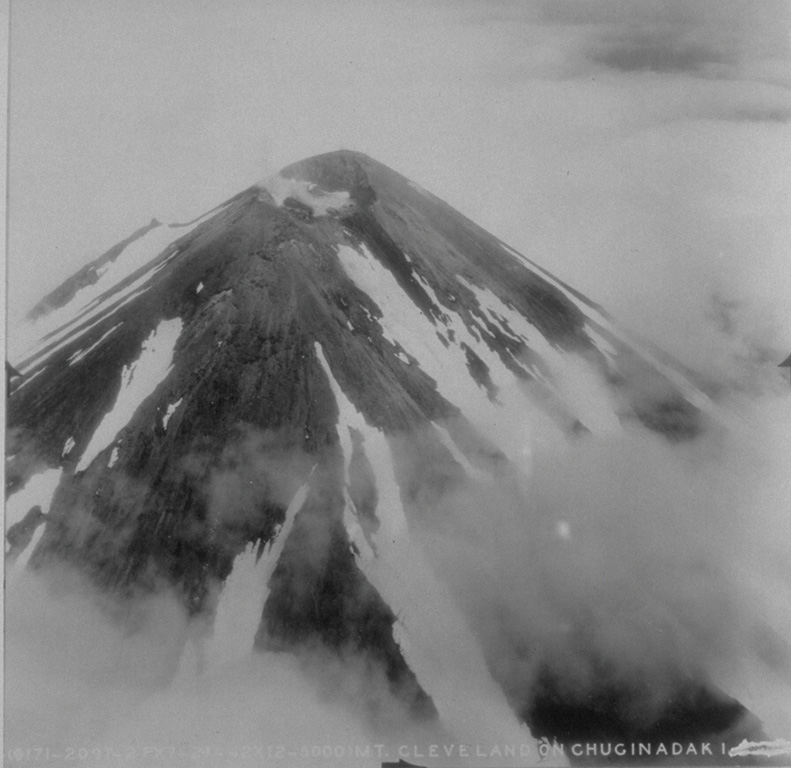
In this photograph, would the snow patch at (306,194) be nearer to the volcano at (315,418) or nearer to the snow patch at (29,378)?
the volcano at (315,418)

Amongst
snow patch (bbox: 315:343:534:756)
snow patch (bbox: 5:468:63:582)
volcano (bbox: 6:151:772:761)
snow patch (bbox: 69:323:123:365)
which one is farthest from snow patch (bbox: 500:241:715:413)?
snow patch (bbox: 5:468:63:582)

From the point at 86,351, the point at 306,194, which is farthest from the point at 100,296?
the point at 306,194

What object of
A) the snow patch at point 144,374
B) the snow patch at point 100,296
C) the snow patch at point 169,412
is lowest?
the snow patch at point 169,412

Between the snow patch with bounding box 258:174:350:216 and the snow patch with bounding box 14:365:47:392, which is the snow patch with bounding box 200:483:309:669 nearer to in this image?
the snow patch with bounding box 14:365:47:392

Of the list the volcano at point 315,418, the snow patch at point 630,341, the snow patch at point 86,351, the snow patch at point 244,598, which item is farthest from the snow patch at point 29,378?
the snow patch at point 630,341

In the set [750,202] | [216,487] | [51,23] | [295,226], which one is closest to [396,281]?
[295,226]

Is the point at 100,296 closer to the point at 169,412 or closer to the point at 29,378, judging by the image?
the point at 29,378
